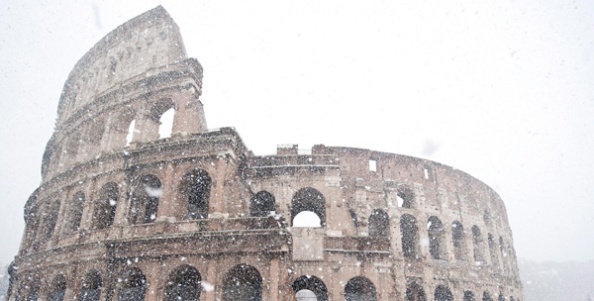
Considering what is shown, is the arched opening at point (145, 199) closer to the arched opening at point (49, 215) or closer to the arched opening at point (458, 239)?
the arched opening at point (49, 215)

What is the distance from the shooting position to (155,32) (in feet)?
62.3

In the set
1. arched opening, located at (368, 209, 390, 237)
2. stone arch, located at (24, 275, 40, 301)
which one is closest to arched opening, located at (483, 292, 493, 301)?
arched opening, located at (368, 209, 390, 237)

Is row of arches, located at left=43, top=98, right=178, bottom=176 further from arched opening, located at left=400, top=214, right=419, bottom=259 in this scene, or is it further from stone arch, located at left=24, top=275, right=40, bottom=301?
arched opening, located at left=400, top=214, right=419, bottom=259

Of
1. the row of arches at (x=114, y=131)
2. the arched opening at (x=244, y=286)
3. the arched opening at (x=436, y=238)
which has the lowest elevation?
the arched opening at (x=244, y=286)

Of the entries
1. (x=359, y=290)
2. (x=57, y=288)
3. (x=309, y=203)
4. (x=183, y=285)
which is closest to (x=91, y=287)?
(x=57, y=288)

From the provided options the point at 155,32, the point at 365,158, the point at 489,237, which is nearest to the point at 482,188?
the point at 489,237

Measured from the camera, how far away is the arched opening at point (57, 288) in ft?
50.2

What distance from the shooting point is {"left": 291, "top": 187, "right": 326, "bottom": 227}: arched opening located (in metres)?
16.9

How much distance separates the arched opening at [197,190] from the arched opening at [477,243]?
15243mm

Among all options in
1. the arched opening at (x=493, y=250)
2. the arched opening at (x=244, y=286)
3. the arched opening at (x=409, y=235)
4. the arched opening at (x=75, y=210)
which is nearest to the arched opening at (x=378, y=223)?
the arched opening at (x=409, y=235)

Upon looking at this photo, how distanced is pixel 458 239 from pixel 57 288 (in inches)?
785

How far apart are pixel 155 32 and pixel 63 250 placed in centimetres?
1117

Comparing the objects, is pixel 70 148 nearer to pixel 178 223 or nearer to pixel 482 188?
pixel 178 223

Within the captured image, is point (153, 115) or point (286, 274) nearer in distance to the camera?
point (286, 274)
